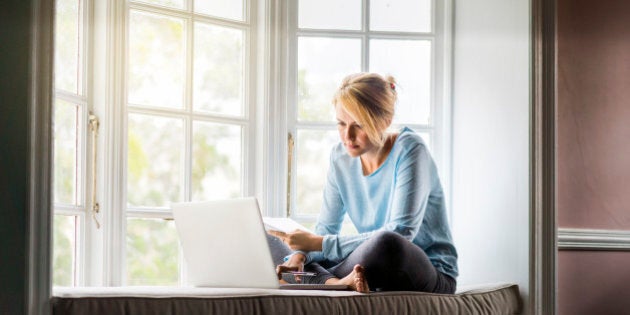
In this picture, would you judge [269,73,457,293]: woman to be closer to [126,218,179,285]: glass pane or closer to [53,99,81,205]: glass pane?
[126,218,179,285]: glass pane

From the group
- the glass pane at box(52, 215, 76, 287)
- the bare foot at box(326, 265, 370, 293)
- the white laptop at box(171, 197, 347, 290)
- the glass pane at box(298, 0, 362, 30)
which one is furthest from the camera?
the glass pane at box(298, 0, 362, 30)

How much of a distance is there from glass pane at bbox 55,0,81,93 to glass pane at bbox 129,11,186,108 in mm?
213

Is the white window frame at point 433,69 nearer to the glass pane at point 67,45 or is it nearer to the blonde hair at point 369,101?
the blonde hair at point 369,101

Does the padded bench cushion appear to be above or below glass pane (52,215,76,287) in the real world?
below

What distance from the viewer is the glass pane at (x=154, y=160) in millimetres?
3439

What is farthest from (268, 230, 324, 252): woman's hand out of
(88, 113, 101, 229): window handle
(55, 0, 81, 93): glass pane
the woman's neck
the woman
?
(55, 0, 81, 93): glass pane

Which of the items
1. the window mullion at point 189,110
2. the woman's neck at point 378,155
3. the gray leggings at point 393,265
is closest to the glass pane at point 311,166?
the woman's neck at point 378,155

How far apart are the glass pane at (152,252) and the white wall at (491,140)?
113 cm

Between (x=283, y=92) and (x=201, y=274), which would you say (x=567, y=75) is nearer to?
(x=283, y=92)

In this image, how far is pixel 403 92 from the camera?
3941 millimetres

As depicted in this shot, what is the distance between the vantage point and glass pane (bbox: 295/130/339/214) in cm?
382

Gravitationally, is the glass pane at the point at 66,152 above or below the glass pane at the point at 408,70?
below

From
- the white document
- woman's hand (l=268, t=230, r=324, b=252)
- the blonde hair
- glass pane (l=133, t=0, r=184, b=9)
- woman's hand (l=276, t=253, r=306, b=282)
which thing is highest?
glass pane (l=133, t=0, r=184, b=9)

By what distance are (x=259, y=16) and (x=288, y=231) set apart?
94cm
